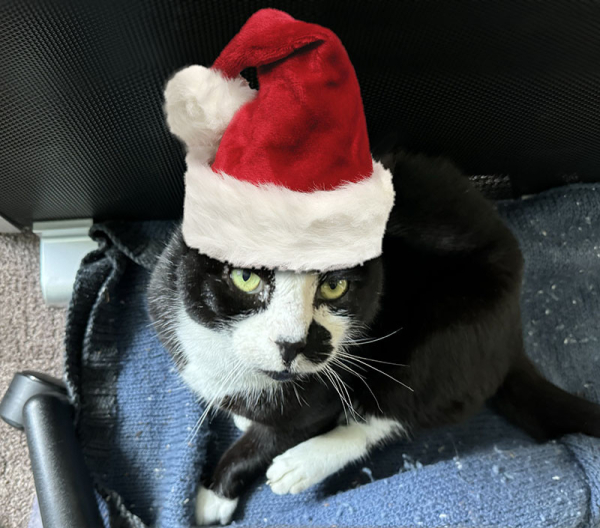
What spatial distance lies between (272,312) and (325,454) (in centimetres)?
43

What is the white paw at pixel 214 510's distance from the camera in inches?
36.6

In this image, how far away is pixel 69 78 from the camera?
764 mm

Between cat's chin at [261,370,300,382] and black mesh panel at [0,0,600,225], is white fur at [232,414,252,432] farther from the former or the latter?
black mesh panel at [0,0,600,225]

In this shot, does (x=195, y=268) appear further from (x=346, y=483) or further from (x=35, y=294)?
(x=35, y=294)

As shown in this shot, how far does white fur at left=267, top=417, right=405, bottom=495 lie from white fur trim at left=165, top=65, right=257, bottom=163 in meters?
0.59

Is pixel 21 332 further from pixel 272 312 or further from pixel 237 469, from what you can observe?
pixel 272 312

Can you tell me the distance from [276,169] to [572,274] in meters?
0.93

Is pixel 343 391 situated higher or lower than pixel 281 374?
lower

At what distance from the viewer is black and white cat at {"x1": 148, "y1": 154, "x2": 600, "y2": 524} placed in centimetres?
80

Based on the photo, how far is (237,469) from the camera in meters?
0.91

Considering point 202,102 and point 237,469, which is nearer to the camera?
point 202,102

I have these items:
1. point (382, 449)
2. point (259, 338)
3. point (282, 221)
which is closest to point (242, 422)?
point (382, 449)

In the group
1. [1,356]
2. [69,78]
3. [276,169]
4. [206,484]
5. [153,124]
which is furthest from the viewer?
[1,356]

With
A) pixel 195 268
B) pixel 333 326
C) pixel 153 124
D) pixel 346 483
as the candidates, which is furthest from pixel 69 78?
pixel 346 483
